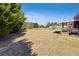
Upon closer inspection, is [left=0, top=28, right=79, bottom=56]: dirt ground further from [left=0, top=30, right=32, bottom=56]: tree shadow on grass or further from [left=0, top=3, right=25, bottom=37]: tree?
[left=0, top=3, right=25, bottom=37]: tree

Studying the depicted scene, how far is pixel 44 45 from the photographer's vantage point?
2.79 metres

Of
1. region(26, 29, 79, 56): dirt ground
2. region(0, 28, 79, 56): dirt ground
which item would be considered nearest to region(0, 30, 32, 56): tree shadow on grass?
region(0, 28, 79, 56): dirt ground

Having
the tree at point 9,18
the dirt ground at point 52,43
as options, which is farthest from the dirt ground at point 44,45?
the tree at point 9,18

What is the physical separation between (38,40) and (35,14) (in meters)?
0.41

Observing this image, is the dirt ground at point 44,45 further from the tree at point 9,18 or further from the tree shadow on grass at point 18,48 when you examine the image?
the tree at point 9,18

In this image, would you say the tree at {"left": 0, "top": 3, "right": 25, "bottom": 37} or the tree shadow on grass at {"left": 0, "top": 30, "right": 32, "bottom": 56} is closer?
the tree shadow on grass at {"left": 0, "top": 30, "right": 32, "bottom": 56}

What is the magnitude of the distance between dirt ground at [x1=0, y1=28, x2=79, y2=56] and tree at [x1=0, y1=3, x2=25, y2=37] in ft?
1.32

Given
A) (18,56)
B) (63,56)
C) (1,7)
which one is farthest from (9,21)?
(63,56)

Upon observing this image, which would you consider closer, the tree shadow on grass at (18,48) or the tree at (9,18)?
the tree shadow on grass at (18,48)

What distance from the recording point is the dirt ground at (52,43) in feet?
8.82

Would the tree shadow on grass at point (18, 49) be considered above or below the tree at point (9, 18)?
below

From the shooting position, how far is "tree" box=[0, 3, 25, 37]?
10.9 ft

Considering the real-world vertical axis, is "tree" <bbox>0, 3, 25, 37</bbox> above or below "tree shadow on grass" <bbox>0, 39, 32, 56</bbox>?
above

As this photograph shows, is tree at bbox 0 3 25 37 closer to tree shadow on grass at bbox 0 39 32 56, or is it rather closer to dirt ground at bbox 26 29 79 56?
tree shadow on grass at bbox 0 39 32 56
